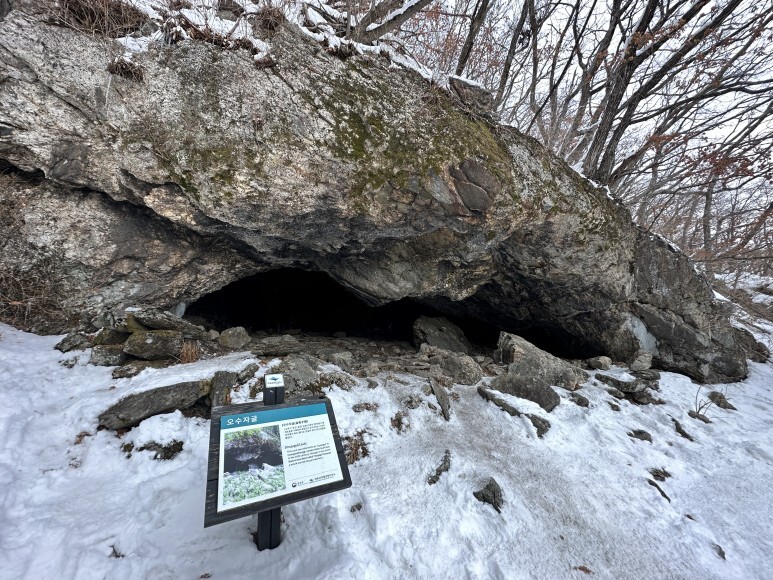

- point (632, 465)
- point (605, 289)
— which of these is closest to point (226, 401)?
point (632, 465)

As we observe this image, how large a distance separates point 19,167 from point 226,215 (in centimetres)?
235

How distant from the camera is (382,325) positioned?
31.6 ft

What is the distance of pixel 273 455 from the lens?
7.11 ft

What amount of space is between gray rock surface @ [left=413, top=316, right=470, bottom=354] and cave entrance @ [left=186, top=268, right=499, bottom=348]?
1070 millimetres

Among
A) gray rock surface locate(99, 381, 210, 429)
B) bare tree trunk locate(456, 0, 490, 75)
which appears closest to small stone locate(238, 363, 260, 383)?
gray rock surface locate(99, 381, 210, 429)

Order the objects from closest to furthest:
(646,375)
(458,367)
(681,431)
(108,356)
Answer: (108,356) → (681,431) → (458,367) → (646,375)

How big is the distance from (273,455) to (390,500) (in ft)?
4.16

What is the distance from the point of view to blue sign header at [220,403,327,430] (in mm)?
2232

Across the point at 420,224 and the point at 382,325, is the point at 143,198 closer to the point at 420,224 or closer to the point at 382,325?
the point at 420,224

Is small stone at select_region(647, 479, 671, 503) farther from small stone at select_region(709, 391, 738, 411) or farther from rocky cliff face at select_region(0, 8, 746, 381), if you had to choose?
rocky cliff face at select_region(0, 8, 746, 381)

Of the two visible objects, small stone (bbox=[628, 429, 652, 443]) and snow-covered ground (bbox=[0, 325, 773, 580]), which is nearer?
snow-covered ground (bbox=[0, 325, 773, 580])

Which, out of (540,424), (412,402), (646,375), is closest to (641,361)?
(646,375)

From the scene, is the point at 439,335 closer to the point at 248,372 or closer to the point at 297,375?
the point at 297,375

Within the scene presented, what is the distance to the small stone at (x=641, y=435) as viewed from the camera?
13.9ft
